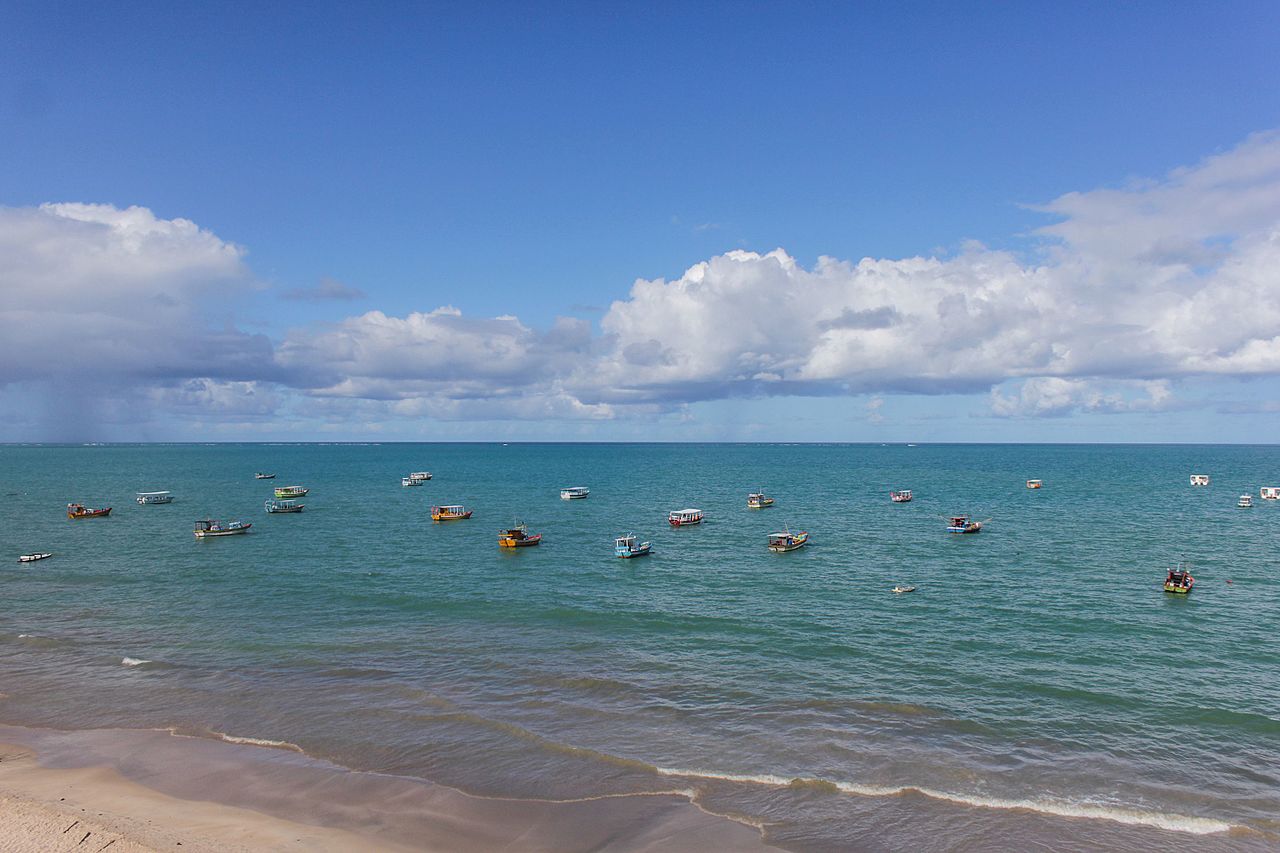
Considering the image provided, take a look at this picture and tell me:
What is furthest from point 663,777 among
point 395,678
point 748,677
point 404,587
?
point 404,587

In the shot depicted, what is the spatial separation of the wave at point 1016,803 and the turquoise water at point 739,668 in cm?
11

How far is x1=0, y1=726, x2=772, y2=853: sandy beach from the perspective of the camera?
73.7 ft

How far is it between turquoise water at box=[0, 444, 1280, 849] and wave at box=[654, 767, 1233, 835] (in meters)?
0.11

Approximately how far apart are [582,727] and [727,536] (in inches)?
2193

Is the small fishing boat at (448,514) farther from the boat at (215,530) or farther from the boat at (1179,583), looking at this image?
the boat at (1179,583)

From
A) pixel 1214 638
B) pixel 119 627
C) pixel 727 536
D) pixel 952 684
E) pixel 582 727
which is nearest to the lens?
pixel 582 727

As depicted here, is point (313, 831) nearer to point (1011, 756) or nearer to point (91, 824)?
point (91, 824)

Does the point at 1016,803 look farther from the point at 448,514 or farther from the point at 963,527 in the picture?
the point at 448,514

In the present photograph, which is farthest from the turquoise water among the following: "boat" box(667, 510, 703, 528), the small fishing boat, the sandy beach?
the small fishing boat

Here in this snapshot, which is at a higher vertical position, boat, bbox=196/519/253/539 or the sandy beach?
boat, bbox=196/519/253/539

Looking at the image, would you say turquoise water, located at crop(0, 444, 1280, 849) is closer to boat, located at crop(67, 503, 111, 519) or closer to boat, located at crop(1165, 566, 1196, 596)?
boat, located at crop(1165, 566, 1196, 596)

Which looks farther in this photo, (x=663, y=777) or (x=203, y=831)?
(x=663, y=777)

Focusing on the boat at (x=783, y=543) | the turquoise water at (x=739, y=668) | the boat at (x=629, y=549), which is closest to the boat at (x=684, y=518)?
the turquoise water at (x=739, y=668)

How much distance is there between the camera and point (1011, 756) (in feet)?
94.1
